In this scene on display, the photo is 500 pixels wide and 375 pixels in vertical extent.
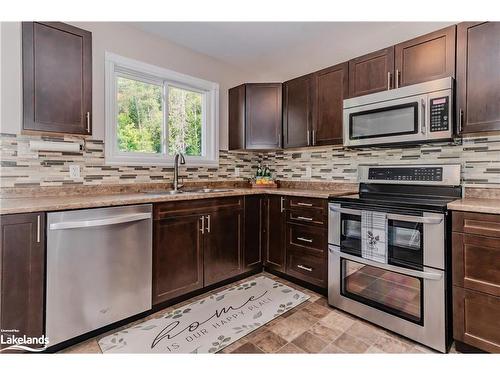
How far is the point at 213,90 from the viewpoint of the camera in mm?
3143

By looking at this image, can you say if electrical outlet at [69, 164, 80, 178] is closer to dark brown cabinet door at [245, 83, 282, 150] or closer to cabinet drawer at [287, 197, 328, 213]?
dark brown cabinet door at [245, 83, 282, 150]

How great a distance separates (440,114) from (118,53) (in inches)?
105

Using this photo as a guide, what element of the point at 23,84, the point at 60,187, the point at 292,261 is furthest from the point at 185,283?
the point at 23,84

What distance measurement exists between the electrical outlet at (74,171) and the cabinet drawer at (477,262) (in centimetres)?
271

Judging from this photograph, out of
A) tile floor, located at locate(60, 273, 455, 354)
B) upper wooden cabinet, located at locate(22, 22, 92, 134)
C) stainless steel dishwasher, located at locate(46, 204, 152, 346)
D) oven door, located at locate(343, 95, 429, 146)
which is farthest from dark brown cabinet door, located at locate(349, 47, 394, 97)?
upper wooden cabinet, located at locate(22, 22, 92, 134)

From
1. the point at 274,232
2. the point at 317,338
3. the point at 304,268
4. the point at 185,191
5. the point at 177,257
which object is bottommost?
the point at 317,338

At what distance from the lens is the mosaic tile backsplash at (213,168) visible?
1.89 metres

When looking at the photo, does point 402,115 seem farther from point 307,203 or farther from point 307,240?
point 307,240

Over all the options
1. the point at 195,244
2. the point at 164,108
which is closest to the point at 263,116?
the point at 164,108

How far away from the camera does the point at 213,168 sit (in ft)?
10.3

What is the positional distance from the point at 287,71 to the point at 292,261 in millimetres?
2301

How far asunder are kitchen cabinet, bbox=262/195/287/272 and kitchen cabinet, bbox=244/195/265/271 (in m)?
0.05

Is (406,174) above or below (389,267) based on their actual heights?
above
